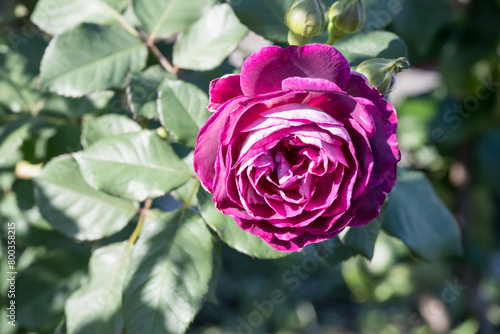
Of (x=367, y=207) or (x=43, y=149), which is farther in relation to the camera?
(x=43, y=149)

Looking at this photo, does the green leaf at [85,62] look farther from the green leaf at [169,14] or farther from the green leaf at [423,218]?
the green leaf at [423,218]

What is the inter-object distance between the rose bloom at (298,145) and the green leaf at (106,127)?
31cm

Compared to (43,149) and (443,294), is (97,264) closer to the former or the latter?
(43,149)

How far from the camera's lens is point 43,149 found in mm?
1050

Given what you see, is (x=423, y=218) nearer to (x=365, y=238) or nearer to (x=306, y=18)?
(x=365, y=238)

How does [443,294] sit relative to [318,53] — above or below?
below

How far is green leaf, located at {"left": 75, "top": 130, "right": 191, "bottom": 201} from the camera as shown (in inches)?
27.6

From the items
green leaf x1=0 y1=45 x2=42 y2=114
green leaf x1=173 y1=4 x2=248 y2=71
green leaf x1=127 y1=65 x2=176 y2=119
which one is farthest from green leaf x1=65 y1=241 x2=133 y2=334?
green leaf x1=0 y1=45 x2=42 y2=114

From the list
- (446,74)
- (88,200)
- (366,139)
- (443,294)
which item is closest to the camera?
(366,139)

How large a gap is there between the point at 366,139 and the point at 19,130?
712 millimetres

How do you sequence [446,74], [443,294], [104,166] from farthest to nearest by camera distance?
1. [443,294]
2. [446,74]
3. [104,166]

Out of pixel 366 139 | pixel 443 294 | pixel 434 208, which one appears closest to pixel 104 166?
pixel 366 139

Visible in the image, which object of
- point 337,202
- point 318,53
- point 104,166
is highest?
point 318,53

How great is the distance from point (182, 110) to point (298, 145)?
0.25 meters
